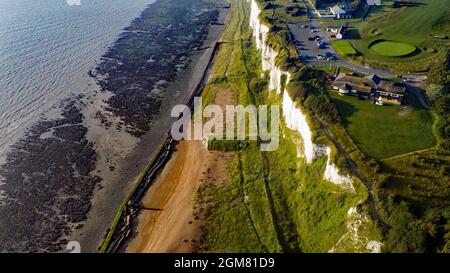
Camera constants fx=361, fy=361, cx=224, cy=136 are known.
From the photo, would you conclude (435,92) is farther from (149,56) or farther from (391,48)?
(149,56)

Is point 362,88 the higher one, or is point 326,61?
point 326,61

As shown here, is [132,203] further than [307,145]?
Yes

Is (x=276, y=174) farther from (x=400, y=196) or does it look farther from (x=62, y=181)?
(x=62, y=181)

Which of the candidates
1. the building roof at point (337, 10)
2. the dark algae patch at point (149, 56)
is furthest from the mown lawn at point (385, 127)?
the building roof at point (337, 10)

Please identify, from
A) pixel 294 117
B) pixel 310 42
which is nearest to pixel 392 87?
pixel 294 117

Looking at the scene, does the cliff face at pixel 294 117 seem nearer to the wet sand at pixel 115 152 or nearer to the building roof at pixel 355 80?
the building roof at pixel 355 80

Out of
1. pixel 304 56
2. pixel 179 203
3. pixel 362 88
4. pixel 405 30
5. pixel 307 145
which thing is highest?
pixel 405 30

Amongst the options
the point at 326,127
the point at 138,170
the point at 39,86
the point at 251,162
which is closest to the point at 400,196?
the point at 326,127
